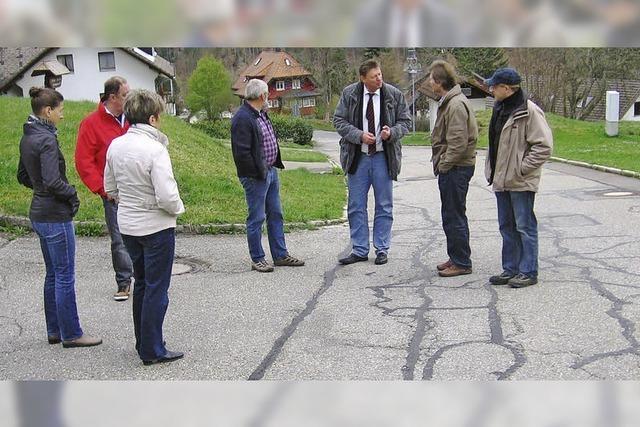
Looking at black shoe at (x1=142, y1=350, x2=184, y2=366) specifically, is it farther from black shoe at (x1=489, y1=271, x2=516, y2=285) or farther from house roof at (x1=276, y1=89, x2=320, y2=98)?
house roof at (x1=276, y1=89, x2=320, y2=98)

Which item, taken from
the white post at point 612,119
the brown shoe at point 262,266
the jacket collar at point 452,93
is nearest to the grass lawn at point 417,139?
the white post at point 612,119

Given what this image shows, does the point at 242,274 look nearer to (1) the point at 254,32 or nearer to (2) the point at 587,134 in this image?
(1) the point at 254,32

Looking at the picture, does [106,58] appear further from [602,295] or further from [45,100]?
[602,295]

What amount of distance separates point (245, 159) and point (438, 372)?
9.83 ft

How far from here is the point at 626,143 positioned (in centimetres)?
2242

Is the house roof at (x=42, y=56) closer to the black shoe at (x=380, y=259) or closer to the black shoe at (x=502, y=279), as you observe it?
the black shoe at (x=502, y=279)

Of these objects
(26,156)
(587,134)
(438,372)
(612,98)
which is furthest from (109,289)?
(587,134)

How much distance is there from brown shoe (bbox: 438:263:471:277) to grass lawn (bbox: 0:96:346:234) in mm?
3145

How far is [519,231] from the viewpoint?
19.6 feet

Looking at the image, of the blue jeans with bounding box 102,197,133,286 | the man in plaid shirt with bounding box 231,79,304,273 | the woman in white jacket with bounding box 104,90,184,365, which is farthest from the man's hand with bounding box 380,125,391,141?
the woman in white jacket with bounding box 104,90,184,365

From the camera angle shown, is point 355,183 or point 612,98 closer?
point 355,183

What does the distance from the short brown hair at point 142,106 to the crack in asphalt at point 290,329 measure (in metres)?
1.63

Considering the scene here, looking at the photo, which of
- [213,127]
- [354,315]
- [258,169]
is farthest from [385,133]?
[213,127]

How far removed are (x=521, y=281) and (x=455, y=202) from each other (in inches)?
34.6
